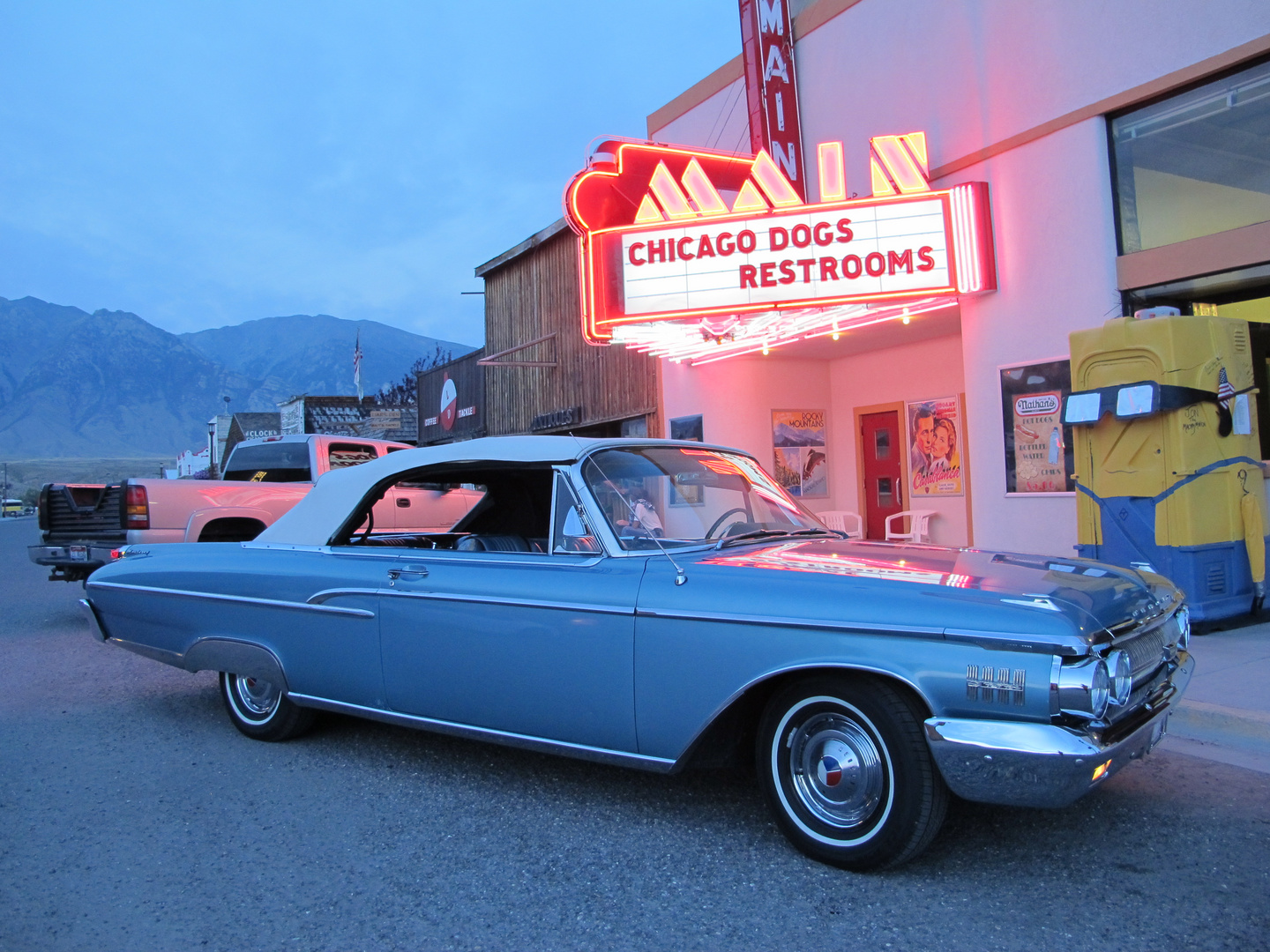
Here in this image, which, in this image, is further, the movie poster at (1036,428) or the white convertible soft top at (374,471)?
the movie poster at (1036,428)

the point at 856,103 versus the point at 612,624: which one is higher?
the point at 856,103

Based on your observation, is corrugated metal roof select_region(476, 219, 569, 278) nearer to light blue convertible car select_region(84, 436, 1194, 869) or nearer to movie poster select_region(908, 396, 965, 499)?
movie poster select_region(908, 396, 965, 499)

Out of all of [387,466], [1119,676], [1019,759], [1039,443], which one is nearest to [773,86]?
[1039,443]

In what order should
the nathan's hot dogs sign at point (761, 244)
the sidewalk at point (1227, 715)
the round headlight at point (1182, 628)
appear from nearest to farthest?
1. the round headlight at point (1182, 628)
2. the sidewalk at point (1227, 715)
3. the nathan's hot dogs sign at point (761, 244)

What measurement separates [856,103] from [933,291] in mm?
2781

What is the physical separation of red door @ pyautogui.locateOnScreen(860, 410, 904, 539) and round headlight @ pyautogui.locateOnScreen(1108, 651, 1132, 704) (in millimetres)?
9326

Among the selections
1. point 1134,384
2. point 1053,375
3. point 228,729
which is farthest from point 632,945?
point 1053,375

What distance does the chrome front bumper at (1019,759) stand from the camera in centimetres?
265

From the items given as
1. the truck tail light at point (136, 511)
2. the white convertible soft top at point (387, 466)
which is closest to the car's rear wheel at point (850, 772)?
the white convertible soft top at point (387, 466)

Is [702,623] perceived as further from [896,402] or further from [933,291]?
[896,402]

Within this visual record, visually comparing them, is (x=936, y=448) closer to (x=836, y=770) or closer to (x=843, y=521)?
(x=843, y=521)

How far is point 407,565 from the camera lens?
4152 millimetres

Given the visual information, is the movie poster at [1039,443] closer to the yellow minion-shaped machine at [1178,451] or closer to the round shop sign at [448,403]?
the yellow minion-shaped machine at [1178,451]

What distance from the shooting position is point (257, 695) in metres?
4.89
